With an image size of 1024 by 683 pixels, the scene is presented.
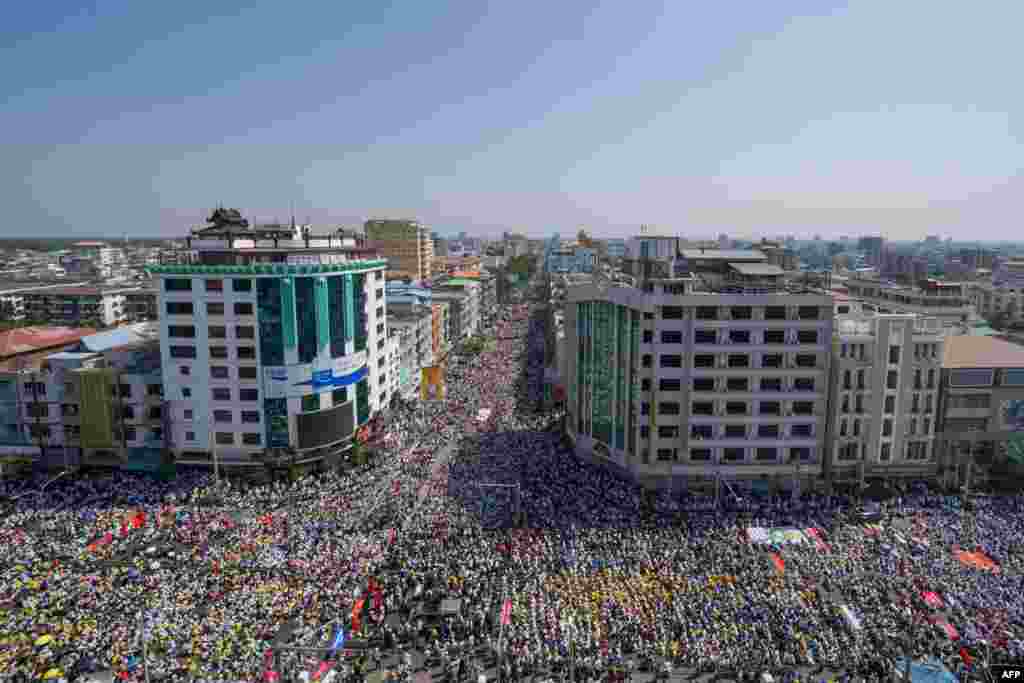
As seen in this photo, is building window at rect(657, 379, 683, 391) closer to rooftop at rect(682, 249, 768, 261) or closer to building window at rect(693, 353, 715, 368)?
Answer: building window at rect(693, 353, 715, 368)

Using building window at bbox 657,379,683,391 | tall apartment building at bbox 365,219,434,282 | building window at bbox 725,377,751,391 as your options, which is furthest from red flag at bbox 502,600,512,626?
tall apartment building at bbox 365,219,434,282

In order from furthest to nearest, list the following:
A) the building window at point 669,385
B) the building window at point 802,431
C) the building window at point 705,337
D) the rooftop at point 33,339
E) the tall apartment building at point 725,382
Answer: the rooftop at point 33,339 < the building window at point 802,431 < the building window at point 669,385 < the building window at point 705,337 < the tall apartment building at point 725,382

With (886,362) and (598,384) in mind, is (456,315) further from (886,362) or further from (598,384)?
(886,362)

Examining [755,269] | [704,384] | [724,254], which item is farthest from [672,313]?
[724,254]

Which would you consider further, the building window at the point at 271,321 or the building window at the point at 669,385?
the building window at the point at 271,321

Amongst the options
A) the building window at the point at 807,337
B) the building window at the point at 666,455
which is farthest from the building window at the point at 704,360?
the building window at the point at 666,455

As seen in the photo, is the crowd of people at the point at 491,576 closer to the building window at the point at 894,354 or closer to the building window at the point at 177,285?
the building window at the point at 894,354

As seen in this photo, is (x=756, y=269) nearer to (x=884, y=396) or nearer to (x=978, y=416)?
(x=884, y=396)

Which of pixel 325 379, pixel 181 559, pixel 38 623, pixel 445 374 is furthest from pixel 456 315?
pixel 38 623
